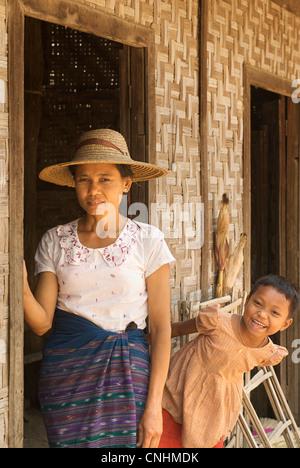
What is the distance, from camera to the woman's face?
218cm

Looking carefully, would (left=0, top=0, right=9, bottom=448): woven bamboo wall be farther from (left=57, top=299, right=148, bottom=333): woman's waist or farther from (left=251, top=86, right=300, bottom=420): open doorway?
(left=251, top=86, right=300, bottom=420): open doorway

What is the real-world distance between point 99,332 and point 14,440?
0.50m

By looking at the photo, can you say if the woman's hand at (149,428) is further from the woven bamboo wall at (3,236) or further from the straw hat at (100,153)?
the straw hat at (100,153)

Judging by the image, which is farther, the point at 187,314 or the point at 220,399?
the point at 187,314

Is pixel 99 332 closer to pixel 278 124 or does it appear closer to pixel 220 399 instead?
pixel 220 399

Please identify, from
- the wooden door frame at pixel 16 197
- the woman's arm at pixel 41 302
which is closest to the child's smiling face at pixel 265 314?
the woman's arm at pixel 41 302

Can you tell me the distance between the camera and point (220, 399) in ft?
8.25

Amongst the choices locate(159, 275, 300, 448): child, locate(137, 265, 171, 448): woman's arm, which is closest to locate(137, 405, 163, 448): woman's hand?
locate(137, 265, 171, 448): woman's arm

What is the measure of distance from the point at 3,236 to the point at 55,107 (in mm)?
2635

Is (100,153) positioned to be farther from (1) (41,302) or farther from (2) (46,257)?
(1) (41,302)

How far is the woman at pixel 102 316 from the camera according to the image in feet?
6.84

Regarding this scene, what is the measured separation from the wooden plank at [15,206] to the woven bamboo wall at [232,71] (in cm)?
145

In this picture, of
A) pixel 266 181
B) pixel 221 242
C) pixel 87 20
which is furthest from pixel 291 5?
pixel 87 20
